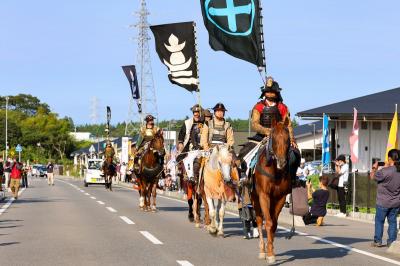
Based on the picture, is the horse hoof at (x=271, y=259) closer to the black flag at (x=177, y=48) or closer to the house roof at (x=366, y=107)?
the black flag at (x=177, y=48)

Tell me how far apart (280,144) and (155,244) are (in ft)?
12.3

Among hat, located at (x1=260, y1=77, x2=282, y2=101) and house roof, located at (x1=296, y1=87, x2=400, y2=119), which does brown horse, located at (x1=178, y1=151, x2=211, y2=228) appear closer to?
hat, located at (x1=260, y1=77, x2=282, y2=101)

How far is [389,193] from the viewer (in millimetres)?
14688

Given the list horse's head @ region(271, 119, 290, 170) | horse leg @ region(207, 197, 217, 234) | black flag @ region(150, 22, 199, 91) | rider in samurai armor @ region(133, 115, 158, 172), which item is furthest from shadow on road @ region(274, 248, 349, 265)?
black flag @ region(150, 22, 199, 91)

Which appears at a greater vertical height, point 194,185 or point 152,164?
point 152,164

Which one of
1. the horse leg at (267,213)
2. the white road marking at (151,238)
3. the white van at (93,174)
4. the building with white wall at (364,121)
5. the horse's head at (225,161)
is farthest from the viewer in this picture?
the white van at (93,174)

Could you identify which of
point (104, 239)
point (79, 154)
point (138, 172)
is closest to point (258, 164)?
point (104, 239)

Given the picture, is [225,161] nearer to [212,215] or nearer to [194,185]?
[212,215]

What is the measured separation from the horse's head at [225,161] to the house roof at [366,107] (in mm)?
19817

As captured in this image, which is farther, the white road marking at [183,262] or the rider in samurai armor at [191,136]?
the rider in samurai armor at [191,136]

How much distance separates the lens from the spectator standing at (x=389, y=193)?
1452 centimetres

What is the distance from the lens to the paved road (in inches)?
467

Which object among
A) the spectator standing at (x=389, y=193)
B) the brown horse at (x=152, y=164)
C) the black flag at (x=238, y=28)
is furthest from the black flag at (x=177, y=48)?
the spectator standing at (x=389, y=193)

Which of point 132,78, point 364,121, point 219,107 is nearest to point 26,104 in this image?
point 132,78
